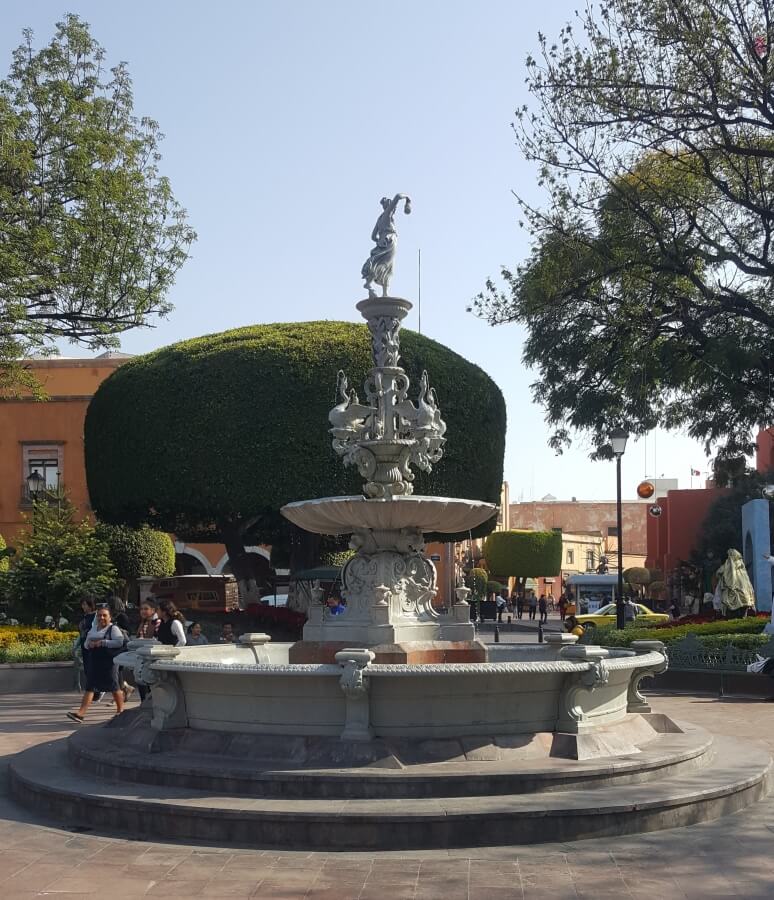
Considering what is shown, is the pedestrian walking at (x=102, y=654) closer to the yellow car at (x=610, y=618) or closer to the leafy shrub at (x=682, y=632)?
the leafy shrub at (x=682, y=632)

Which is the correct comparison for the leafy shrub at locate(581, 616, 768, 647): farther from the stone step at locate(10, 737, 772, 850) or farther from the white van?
the white van

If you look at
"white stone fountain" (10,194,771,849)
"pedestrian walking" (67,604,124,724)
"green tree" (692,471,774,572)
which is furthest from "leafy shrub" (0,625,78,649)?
"green tree" (692,471,774,572)

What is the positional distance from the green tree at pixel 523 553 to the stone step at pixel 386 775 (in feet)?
180

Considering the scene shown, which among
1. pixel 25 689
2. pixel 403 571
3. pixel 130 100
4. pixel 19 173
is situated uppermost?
pixel 130 100

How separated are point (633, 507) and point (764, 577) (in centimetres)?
7193

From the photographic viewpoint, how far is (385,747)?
24.6 ft

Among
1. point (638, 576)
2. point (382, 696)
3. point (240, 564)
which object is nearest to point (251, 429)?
point (240, 564)

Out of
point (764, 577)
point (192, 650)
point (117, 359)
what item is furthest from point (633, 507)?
point (192, 650)

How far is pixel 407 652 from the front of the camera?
933 cm

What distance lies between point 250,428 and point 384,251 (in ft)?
49.2

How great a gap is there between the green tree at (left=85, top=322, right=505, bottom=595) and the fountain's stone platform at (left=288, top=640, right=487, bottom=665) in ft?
48.9

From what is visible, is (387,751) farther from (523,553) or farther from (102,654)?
(523,553)

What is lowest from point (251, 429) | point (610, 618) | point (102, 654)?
point (610, 618)

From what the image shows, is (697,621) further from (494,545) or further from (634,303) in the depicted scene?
(494,545)
